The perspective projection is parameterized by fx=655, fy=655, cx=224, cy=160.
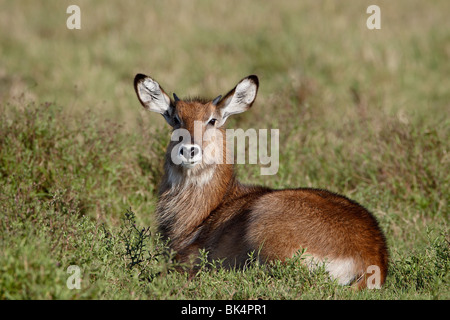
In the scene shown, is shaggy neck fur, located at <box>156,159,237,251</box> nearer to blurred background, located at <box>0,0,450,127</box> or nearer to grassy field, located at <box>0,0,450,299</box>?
grassy field, located at <box>0,0,450,299</box>

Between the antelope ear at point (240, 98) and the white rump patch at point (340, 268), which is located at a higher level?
the antelope ear at point (240, 98)

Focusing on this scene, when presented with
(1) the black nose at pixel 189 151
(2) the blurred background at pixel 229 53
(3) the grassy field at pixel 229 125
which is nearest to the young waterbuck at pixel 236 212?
(1) the black nose at pixel 189 151

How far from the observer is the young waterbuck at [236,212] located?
4.88 meters

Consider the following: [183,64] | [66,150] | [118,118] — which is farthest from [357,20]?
[66,150]

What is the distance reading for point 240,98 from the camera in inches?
245

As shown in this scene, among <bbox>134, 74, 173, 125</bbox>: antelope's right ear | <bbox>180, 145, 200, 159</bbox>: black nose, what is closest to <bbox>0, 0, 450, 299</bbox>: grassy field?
<bbox>180, 145, 200, 159</bbox>: black nose

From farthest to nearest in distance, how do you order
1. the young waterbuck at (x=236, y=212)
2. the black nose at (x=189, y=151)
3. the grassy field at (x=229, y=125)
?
the black nose at (x=189, y=151) < the young waterbuck at (x=236, y=212) < the grassy field at (x=229, y=125)

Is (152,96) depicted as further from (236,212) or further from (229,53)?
(229,53)

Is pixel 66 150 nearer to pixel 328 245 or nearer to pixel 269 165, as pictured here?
pixel 269 165

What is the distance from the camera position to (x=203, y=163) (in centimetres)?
592

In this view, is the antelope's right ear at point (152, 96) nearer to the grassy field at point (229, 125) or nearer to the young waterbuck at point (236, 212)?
the young waterbuck at point (236, 212)

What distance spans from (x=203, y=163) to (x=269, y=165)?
78.5 inches

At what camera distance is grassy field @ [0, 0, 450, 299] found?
186 inches

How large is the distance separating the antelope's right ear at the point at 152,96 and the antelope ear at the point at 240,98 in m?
0.50
